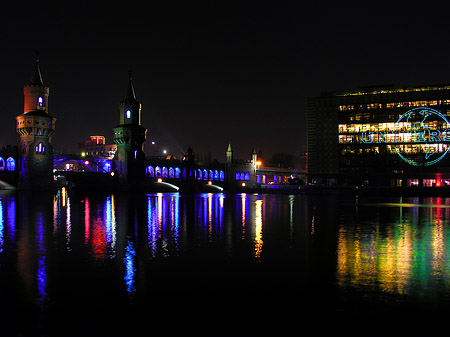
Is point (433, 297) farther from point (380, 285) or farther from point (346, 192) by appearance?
point (346, 192)

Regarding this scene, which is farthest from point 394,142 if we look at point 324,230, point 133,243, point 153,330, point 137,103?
point 153,330

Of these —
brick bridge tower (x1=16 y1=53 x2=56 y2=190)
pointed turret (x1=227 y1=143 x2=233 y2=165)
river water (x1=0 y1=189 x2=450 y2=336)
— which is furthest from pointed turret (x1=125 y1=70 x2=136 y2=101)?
river water (x1=0 y1=189 x2=450 y2=336)

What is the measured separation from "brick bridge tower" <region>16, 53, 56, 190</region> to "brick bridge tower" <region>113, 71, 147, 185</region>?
16430 mm

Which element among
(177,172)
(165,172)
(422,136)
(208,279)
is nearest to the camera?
(208,279)

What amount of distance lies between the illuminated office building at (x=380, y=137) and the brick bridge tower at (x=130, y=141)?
58910mm

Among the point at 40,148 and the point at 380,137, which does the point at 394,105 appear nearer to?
the point at 380,137

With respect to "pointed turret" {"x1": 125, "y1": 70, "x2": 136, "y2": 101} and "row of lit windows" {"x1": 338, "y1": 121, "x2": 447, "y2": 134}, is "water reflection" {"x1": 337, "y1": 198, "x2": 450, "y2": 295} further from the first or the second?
"row of lit windows" {"x1": 338, "y1": 121, "x2": 447, "y2": 134}

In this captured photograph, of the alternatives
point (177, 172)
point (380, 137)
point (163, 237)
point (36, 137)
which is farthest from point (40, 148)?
point (380, 137)

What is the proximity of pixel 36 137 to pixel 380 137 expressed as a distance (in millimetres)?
99040

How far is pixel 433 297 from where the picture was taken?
11.7 metres

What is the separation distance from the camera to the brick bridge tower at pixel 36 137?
3903 inches

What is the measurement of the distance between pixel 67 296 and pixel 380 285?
345 inches

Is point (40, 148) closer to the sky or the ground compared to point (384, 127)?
closer to the ground

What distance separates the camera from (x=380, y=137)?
138 m
